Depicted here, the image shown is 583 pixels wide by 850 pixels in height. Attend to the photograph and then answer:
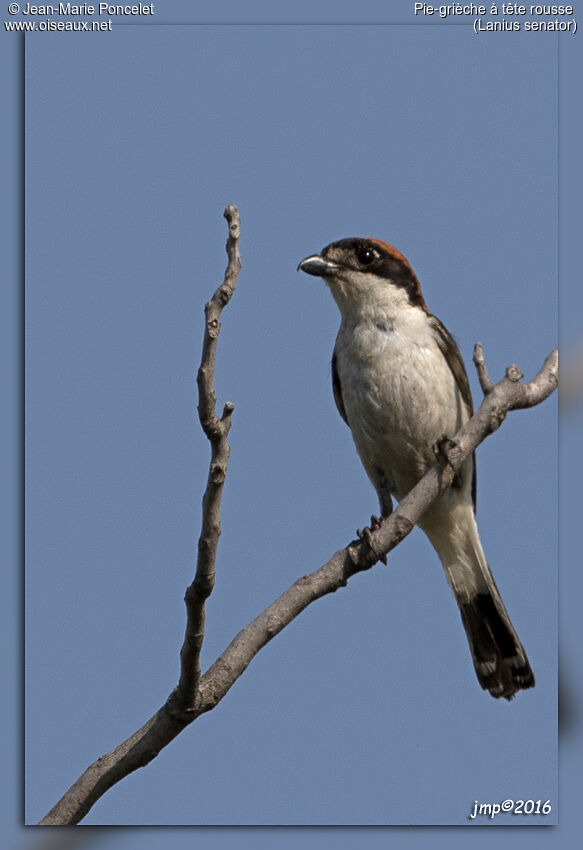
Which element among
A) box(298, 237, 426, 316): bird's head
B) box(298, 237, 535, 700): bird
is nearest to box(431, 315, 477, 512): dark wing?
box(298, 237, 535, 700): bird

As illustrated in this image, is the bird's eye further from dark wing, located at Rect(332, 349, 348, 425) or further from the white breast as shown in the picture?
dark wing, located at Rect(332, 349, 348, 425)

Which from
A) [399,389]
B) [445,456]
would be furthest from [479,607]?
[445,456]

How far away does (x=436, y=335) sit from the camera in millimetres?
6043

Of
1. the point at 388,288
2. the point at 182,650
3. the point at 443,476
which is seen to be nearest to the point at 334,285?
the point at 388,288

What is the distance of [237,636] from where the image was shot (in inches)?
151

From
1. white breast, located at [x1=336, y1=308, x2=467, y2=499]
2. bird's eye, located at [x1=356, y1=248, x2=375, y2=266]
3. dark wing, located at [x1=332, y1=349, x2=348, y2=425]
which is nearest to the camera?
white breast, located at [x1=336, y1=308, x2=467, y2=499]

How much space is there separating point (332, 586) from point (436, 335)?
2.51m

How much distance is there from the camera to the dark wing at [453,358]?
6.05 m

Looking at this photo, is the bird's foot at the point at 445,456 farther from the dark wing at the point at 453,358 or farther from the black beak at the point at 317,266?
the black beak at the point at 317,266

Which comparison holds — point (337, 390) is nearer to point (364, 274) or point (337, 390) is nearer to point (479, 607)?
point (364, 274)

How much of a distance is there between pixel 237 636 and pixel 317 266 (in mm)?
3007

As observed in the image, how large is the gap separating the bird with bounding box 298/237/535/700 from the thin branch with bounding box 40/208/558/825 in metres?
1.35

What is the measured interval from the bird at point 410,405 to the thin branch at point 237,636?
1.35 meters

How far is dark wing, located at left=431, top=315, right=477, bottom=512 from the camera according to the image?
605cm
